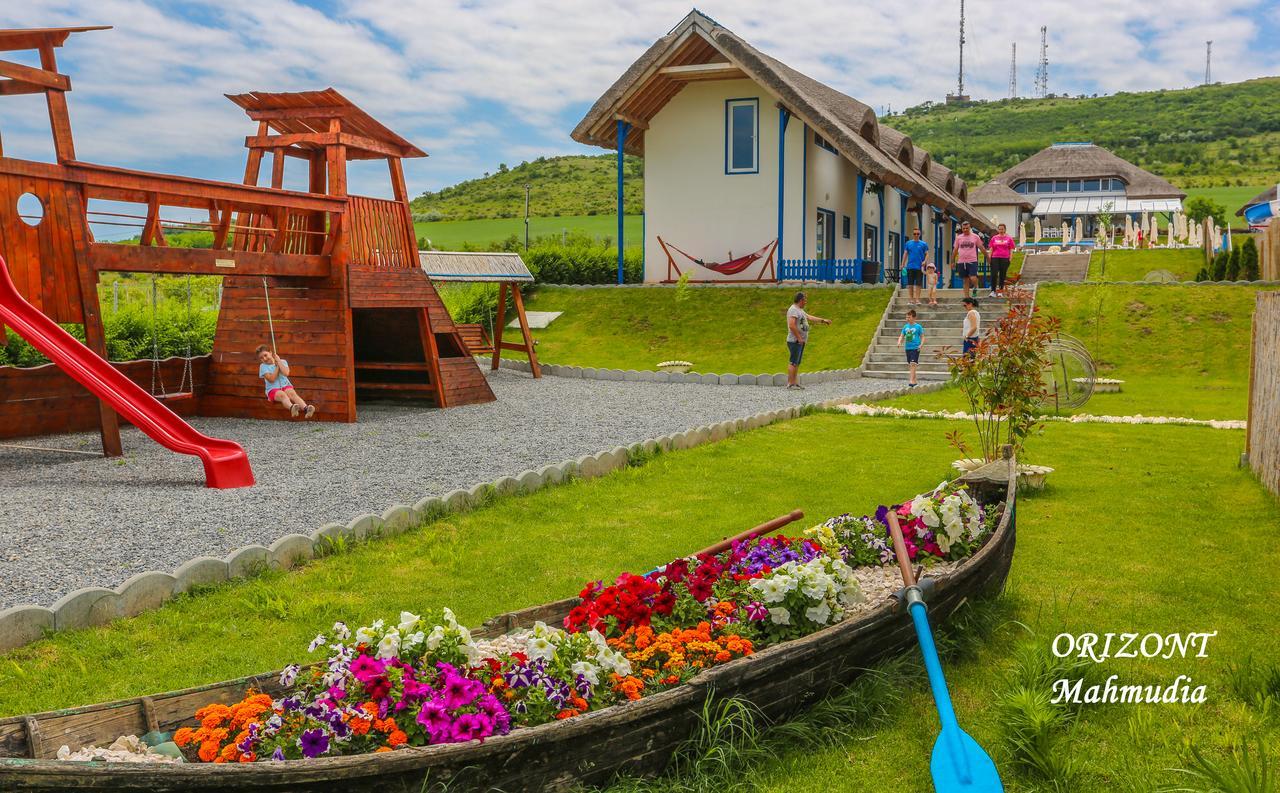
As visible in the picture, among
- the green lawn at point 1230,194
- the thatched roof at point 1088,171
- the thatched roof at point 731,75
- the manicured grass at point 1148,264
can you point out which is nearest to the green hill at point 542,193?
the thatched roof at point 1088,171

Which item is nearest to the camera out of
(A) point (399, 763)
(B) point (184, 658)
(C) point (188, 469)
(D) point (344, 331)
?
(A) point (399, 763)

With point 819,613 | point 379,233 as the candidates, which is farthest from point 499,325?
point 819,613

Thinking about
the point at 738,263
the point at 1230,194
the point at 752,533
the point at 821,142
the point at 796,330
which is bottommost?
the point at 752,533

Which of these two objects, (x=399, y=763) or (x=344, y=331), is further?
(x=344, y=331)

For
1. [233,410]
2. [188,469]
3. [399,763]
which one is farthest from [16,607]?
[233,410]

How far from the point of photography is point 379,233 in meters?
14.7

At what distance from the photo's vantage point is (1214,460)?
10.7 meters

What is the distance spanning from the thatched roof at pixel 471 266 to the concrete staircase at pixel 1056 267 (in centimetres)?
2688

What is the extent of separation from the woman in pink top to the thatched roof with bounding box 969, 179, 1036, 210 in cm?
3567

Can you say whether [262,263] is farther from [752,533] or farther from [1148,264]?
[1148,264]

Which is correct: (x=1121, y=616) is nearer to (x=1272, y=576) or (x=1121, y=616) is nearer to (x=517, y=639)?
(x=1272, y=576)

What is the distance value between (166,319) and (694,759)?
1890cm

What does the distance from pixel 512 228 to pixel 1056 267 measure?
115 feet

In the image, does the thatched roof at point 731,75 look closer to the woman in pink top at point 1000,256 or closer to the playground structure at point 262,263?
the woman in pink top at point 1000,256
